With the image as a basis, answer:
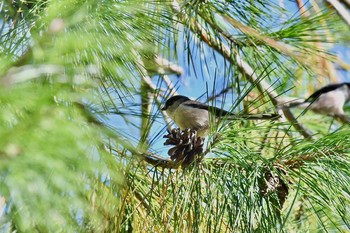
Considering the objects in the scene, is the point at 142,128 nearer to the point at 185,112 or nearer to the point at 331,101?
the point at 185,112

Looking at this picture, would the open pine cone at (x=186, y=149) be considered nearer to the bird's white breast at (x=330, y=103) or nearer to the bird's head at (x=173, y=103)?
the bird's head at (x=173, y=103)

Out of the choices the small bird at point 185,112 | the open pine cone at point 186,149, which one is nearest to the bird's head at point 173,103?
the small bird at point 185,112

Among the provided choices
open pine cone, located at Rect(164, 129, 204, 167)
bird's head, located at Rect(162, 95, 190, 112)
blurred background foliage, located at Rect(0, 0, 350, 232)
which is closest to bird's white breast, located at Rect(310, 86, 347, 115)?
blurred background foliage, located at Rect(0, 0, 350, 232)

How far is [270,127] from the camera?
3.58 ft

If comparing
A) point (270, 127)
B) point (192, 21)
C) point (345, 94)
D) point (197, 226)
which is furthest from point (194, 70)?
point (345, 94)

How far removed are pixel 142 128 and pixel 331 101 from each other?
1535 mm

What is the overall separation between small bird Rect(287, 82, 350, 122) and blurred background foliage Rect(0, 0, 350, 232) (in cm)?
37

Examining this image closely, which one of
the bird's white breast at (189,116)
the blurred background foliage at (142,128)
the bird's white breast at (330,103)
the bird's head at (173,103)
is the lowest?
the blurred background foliage at (142,128)

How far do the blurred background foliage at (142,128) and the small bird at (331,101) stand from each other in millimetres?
374

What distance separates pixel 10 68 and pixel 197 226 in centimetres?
55

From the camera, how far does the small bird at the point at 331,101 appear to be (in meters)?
2.34

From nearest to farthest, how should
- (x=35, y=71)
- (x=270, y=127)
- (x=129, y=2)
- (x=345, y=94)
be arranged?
(x=35, y=71)
(x=129, y=2)
(x=270, y=127)
(x=345, y=94)

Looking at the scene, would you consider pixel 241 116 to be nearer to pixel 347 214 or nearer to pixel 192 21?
pixel 347 214

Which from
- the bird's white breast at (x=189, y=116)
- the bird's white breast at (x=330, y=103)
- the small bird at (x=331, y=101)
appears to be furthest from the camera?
the bird's white breast at (x=330, y=103)
